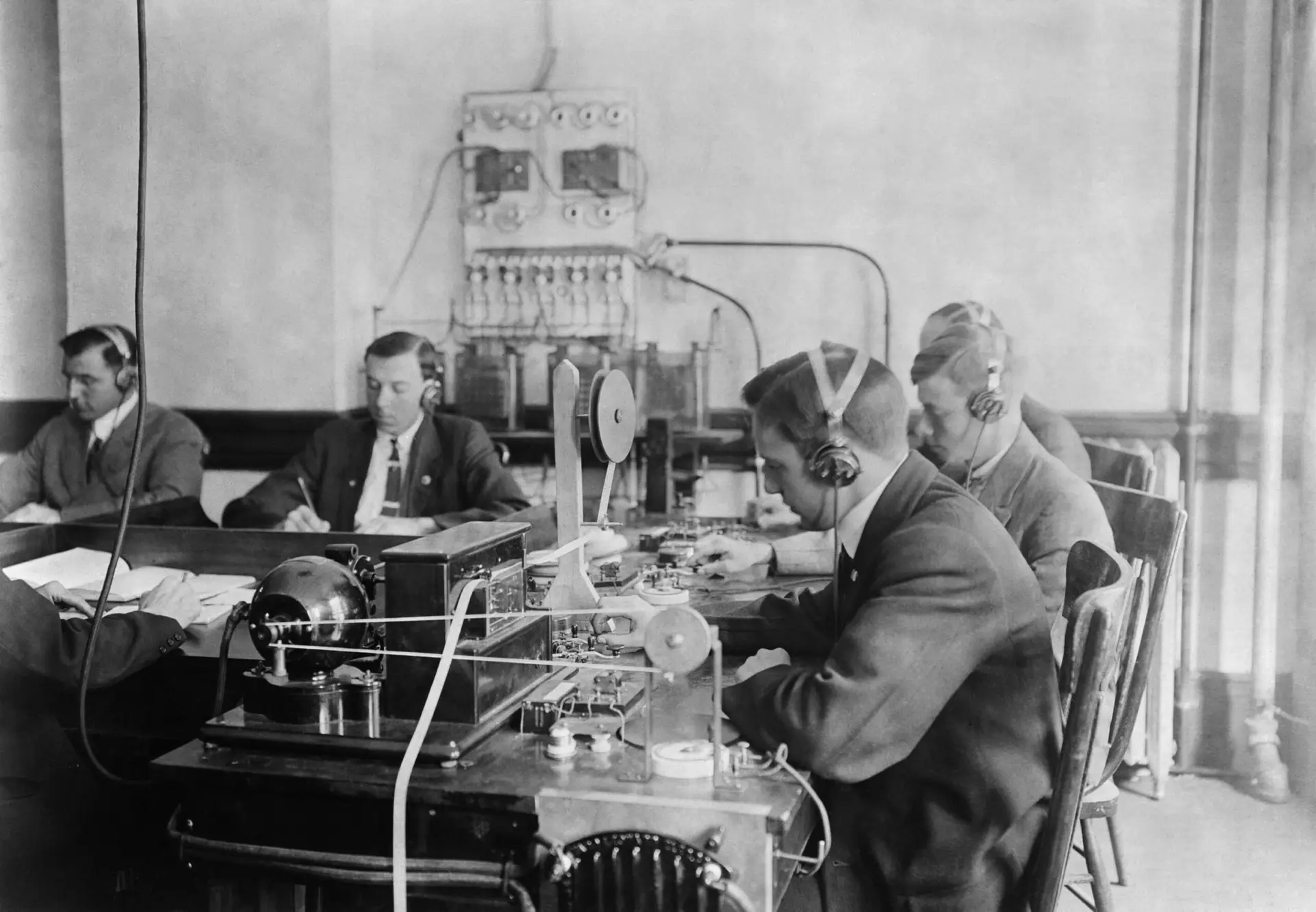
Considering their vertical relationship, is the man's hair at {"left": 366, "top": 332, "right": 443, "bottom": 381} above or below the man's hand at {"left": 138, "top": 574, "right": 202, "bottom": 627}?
above

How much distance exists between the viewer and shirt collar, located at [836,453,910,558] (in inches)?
66.0

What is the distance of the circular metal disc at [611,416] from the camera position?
5.53 ft

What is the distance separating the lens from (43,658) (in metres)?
1.94

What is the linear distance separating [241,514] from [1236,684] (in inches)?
123

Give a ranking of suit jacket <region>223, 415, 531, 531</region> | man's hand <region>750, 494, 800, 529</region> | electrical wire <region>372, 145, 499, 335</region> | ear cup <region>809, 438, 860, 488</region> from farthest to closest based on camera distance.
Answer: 1. electrical wire <region>372, 145, 499, 335</region>
2. suit jacket <region>223, 415, 531, 531</region>
3. man's hand <region>750, 494, 800, 529</region>
4. ear cup <region>809, 438, 860, 488</region>

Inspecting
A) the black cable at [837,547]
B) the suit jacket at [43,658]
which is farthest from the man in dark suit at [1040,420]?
the suit jacket at [43,658]

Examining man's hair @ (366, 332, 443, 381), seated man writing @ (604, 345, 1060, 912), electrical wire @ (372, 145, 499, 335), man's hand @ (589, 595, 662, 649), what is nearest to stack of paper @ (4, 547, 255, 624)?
man's hand @ (589, 595, 662, 649)

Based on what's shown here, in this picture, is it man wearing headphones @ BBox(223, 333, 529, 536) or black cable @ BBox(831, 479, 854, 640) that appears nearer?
black cable @ BBox(831, 479, 854, 640)

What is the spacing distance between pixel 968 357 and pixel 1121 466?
0.58 m

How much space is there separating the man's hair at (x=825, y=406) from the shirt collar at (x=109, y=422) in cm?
274

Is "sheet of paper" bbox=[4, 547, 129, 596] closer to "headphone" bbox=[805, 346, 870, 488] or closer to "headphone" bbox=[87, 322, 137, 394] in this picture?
"headphone" bbox=[87, 322, 137, 394]

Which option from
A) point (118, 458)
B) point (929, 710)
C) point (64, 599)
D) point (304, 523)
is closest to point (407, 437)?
point (304, 523)

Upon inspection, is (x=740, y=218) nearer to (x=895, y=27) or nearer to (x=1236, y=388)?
(x=895, y=27)

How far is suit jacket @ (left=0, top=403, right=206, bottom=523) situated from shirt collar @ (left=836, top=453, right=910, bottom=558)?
249 cm
